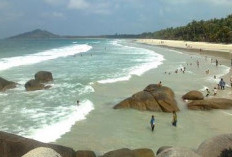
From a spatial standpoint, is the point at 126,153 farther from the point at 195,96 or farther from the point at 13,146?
the point at 195,96

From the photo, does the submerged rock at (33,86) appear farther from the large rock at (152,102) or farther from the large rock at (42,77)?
the large rock at (152,102)

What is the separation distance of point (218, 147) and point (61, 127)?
1249 cm

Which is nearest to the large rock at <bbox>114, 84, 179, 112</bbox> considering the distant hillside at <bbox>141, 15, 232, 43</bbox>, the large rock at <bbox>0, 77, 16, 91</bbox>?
the large rock at <bbox>0, 77, 16, 91</bbox>

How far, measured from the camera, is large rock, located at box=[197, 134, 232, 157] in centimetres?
761

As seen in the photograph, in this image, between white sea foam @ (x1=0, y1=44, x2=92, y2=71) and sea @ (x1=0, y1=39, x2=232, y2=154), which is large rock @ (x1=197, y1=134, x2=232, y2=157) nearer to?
sea @ (x1=0, y1=39, x2=232, y2=154)

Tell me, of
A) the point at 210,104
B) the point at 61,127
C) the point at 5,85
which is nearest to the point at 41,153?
the point at 61,127

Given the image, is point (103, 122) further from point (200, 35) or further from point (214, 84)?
point (200, 35)

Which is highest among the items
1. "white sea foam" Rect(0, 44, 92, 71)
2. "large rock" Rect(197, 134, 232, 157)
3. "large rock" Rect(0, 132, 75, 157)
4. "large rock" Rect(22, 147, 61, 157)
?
"large rock" Rect(22, 147, 61, 157)

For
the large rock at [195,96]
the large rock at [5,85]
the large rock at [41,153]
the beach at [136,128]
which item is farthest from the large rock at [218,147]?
the large rock at [5,85]

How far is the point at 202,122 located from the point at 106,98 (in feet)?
28.8

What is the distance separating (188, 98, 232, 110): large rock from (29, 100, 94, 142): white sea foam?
6.91 meters

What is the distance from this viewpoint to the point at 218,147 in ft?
25.3

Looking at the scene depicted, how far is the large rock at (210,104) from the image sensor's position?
22609 millimetres

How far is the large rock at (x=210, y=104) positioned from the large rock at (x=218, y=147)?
15040 mm
